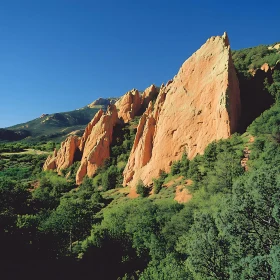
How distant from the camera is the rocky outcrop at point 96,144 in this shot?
2933 inches

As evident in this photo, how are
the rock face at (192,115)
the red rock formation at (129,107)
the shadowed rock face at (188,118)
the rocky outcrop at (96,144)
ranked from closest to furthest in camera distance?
the rock face at (192,115) < the shadowed rock face at (188,118) < the rocky outcrop at (96,144) < the red rock formation at (129,107)

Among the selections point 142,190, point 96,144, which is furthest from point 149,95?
point 142,190

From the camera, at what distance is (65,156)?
85312mm

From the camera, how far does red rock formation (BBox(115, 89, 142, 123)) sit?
92.1 metres

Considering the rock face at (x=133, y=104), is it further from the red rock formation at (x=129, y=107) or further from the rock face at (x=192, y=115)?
the rock face at (x=192, y=115)

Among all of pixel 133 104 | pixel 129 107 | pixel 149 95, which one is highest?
pixel 149 95

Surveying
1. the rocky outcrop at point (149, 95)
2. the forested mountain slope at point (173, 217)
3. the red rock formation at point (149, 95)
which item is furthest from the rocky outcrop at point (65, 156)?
the rocky outcrop at point (149, 95)

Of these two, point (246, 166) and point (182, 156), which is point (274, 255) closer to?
point (246, 166)

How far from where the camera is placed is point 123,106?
96.0 meters

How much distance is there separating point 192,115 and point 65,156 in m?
46.1

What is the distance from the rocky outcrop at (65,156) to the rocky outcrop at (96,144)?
2.54 metres

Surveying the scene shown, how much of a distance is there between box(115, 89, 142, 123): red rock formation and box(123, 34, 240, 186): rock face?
23.7m

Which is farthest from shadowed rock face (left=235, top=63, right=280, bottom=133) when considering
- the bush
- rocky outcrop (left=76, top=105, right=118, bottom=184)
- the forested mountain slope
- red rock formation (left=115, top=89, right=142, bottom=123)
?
red rock formation (left=115, top=89, right=142, bottom=123)

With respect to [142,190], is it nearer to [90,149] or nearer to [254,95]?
[90,149]
